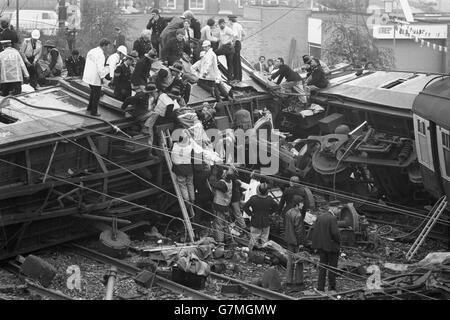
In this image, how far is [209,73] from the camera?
20.2 meters

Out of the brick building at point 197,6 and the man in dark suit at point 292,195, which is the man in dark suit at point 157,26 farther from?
the brick building at point 197,6

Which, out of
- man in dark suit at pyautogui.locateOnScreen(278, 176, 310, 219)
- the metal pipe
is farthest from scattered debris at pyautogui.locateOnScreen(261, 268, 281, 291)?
the metal pipe

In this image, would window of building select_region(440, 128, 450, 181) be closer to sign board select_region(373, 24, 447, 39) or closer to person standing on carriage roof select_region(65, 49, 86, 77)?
person standing on carriage roof select_region(65, 49, 86, 77)

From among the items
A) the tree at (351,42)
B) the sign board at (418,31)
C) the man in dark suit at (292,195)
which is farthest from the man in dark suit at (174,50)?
the sign board at (418,31)

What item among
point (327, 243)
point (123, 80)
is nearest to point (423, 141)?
point (327, 243)

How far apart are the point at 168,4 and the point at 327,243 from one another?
139 ft

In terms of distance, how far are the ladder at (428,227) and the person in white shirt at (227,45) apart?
5.93 m

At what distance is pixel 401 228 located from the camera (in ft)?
63.6

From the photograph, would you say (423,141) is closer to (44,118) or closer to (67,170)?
(67,170)

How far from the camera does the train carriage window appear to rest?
16609 mm

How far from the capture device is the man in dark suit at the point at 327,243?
14.8 metres

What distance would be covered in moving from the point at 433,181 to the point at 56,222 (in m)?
6.72
